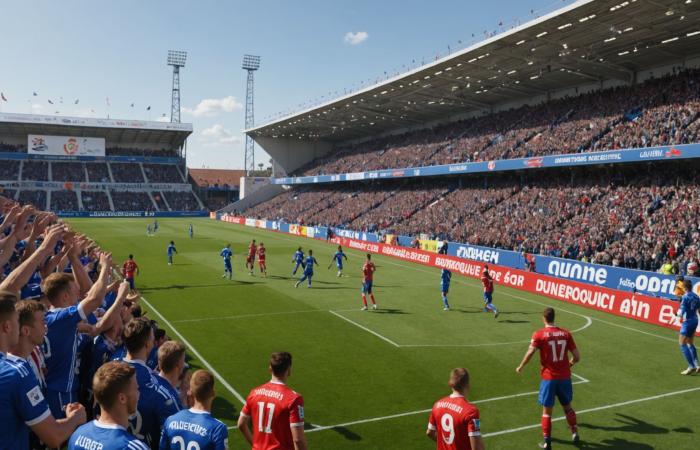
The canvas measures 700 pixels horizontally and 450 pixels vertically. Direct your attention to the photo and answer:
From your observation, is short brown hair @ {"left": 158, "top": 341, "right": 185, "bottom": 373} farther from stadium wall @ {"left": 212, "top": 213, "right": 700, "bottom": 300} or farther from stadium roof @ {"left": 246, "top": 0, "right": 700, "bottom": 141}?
stadium roof @ {"left": 246, "top": 0, "right": 700, "bottom": 141}

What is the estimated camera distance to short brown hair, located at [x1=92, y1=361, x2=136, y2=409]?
329 centimetres

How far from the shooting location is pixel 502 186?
4353cm

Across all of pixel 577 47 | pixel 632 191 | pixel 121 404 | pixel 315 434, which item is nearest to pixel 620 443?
pixel 315 434

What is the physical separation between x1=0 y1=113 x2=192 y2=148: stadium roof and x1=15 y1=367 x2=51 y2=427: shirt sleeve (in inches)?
3550

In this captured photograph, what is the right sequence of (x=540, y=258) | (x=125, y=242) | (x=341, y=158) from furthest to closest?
(x=341, y=158), (x=125, y=242), (x=540, y=258)

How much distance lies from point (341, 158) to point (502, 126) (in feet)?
101

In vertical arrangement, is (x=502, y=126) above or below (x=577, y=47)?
below

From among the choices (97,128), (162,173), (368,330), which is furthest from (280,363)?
(162,173)

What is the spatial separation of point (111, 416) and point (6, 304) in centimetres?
110

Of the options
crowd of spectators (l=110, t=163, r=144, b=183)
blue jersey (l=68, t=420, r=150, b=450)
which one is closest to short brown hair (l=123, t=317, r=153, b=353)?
blue jersey (l=68, t=420, r=150, b=450)

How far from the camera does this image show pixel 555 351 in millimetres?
8820

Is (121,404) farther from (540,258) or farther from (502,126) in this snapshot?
(502,126)

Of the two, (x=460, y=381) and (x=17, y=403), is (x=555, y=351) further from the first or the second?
(x=17, y=403)

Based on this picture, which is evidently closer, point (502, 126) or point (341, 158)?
point (502, 126)
